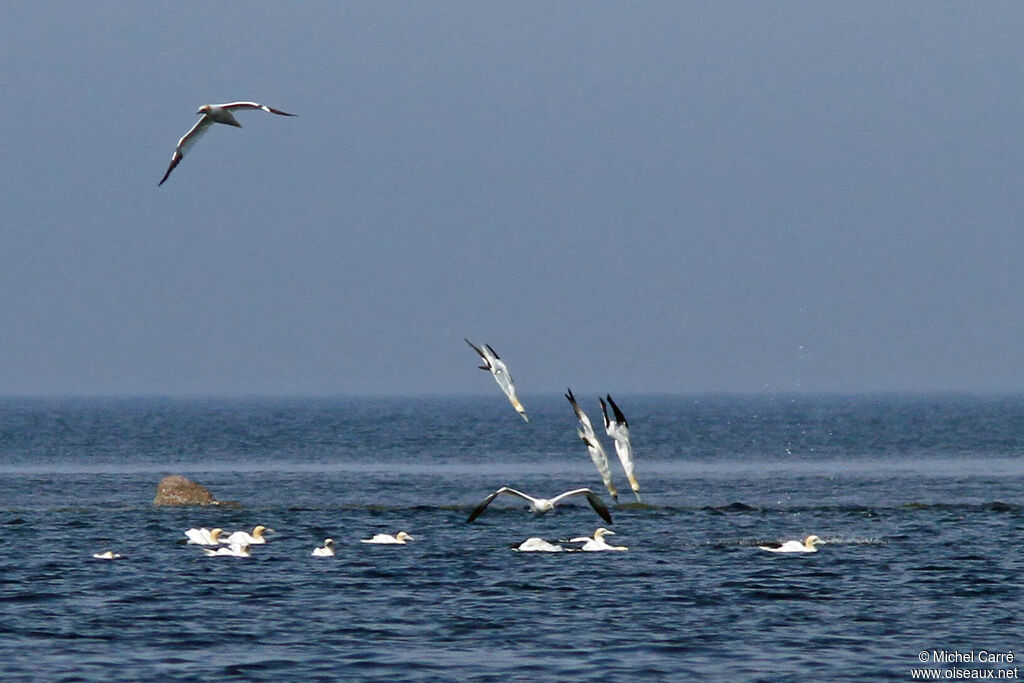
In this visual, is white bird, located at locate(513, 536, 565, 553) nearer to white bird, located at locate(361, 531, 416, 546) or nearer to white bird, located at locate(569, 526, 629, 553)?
white bird, located at locate(569, 526, 629, 553)

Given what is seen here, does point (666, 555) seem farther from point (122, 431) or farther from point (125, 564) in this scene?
point (122, 431)

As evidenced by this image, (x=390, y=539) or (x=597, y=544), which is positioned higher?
(x=597, y=544)

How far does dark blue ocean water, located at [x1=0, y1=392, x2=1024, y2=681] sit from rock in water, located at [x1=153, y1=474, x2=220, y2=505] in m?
0.84

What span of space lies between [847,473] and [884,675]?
4449cm

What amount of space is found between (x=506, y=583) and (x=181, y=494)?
63.2 feet

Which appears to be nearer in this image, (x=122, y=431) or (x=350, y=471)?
(x=350, y=471)

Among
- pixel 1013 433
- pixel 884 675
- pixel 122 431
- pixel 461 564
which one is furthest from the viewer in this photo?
pixel 122 431

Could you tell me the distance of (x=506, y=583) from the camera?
3092 centimetres

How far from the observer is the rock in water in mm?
47188

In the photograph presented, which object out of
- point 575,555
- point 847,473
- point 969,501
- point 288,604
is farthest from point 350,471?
point 288,604

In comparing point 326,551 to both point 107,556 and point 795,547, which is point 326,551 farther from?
point 795,547

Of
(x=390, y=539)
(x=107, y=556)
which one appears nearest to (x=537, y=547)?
(x=390, y=539)

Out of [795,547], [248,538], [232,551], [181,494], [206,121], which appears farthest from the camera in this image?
[181,494]

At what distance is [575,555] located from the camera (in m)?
35.2
